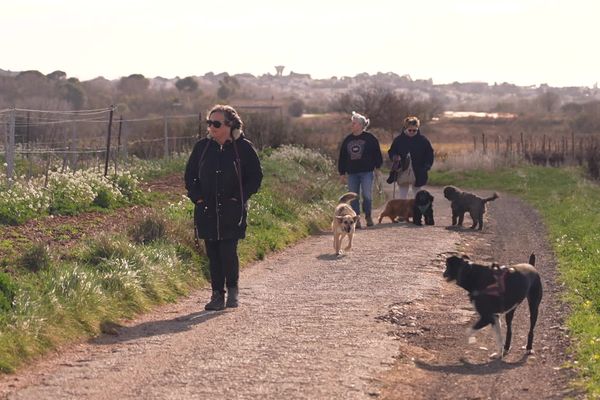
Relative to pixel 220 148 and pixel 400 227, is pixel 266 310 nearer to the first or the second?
pixel 220 148

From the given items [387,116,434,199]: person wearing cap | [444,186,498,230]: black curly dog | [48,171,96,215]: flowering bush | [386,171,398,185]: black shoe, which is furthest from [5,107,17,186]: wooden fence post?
[444,186,498,230]: black curly dog

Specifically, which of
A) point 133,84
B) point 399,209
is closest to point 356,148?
point 399,209

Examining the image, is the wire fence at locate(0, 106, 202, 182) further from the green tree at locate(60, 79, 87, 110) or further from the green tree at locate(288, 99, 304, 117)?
the green tree at locate(288, 99, 304, 117)

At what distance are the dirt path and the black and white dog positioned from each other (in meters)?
0.28

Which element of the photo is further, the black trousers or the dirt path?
the black trousers

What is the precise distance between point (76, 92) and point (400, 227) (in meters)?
72.6

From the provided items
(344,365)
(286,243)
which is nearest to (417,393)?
(344,365)

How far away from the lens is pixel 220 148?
10.5 metres

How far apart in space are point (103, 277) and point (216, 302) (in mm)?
1148

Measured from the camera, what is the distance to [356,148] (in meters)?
17.5

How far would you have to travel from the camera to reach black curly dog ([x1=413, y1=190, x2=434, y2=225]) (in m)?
18.9

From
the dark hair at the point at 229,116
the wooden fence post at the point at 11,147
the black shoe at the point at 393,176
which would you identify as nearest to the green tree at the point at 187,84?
Answer: the black shoe at the point at 393,176

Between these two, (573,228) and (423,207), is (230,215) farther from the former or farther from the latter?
(573,228)

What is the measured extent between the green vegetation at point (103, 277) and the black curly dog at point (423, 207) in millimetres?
2555
